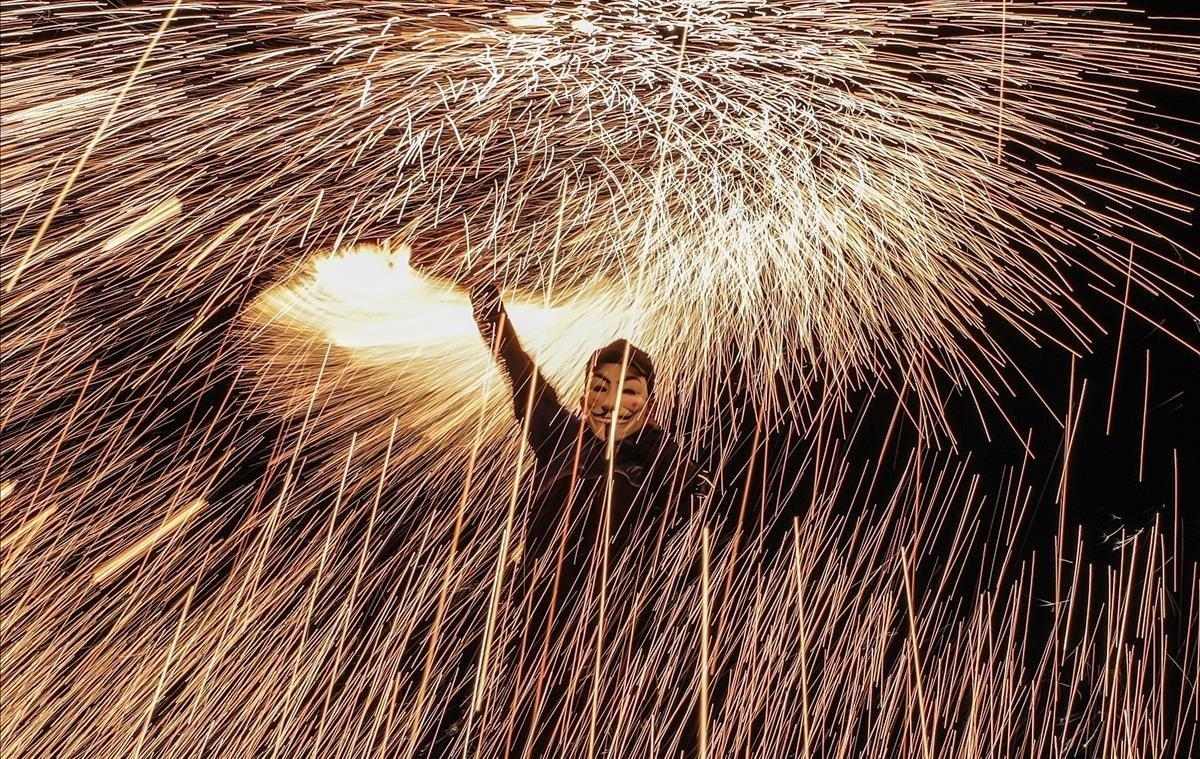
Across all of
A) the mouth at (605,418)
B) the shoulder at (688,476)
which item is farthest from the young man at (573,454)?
the shoulder at (688,476)

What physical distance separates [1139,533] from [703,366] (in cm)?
167

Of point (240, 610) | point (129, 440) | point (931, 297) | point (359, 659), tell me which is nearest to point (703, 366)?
point (931, 297)

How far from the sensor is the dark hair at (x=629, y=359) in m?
2.08

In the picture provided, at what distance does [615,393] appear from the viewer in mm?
2033

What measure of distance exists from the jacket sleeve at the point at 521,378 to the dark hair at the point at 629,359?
5.0 inches

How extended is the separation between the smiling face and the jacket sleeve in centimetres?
6

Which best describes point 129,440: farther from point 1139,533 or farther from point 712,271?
point 1139,533

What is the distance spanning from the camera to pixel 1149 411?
3.38 m

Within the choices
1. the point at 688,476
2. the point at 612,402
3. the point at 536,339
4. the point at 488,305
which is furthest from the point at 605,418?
the point at 536,339

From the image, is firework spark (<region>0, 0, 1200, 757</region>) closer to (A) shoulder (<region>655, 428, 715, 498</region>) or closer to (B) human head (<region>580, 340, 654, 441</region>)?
(A) shoulder (<region>655, 428, 715, 498</region>)

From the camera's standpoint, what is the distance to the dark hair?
2078 millimetres

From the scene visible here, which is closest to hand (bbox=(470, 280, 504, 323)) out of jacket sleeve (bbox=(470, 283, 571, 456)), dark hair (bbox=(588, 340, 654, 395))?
jacket sleeve (bbox=(470, 283, 571, 456))

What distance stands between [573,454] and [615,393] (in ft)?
0.59

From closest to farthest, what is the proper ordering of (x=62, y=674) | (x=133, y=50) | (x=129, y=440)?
(x=133, y=50) → (x=62, y=674) → (x=129, y=440)
